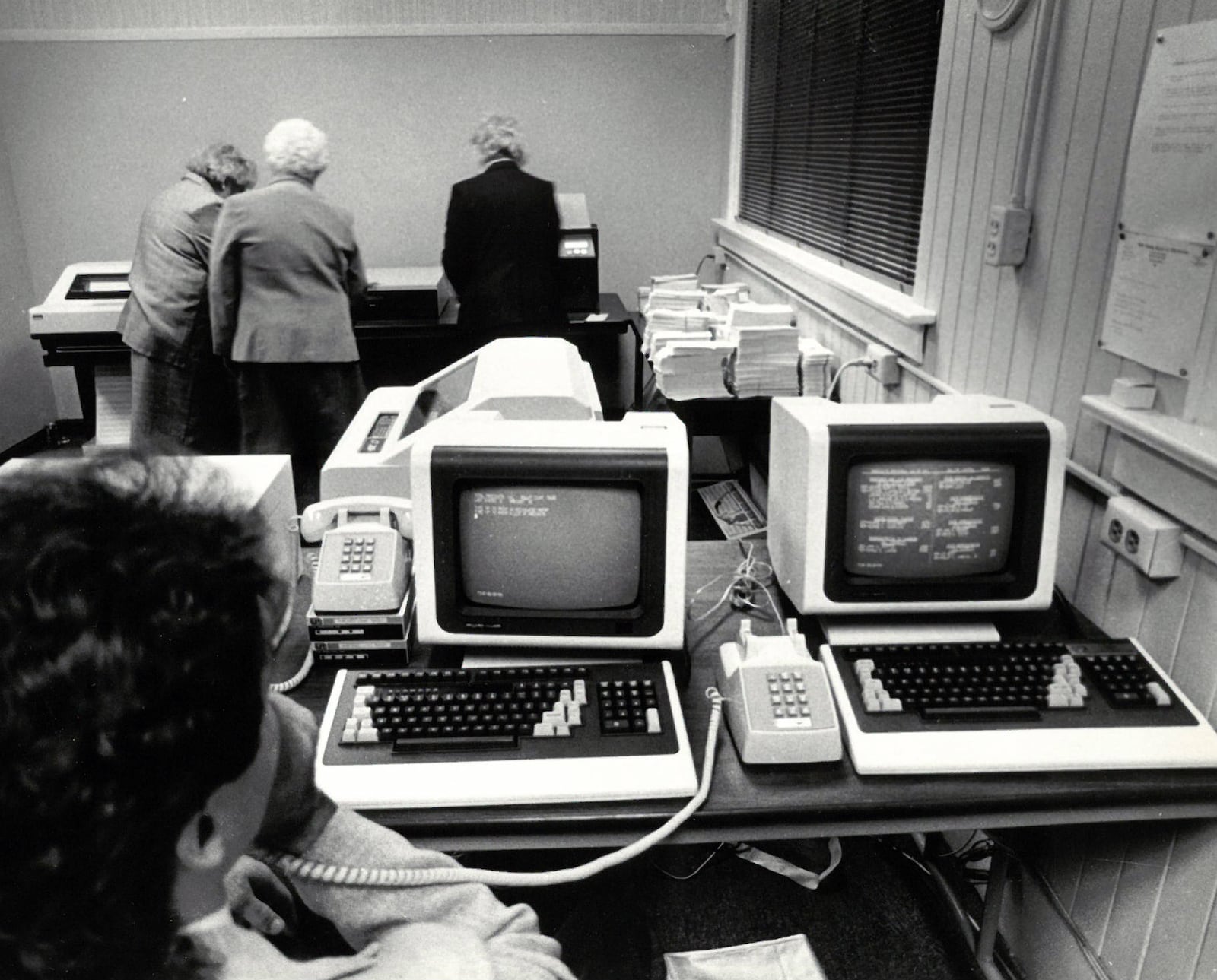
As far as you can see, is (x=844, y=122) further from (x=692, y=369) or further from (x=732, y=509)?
(x=732, y=509)

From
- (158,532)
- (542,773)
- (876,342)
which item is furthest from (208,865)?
(876,342)

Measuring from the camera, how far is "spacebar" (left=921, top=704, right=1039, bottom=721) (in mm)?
1193

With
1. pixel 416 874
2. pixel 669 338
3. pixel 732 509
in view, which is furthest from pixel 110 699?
pixel 669 338

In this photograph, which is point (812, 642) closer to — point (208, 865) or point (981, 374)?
point (981, 374)

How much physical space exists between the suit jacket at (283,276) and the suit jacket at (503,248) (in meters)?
0.45

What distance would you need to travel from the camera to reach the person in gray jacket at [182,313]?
3398 mm

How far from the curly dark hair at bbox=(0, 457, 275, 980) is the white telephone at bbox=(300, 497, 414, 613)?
0.84 metres

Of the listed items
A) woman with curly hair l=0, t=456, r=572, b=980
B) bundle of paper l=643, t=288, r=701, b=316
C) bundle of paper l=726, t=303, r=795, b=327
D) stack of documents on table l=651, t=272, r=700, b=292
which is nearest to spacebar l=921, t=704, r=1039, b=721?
woman with curly hair l=0, t=456, r=572, b=980

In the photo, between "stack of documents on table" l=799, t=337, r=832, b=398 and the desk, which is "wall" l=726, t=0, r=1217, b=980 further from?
the desk

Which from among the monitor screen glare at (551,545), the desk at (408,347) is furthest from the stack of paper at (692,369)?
the monitor screen glare at (551,545)

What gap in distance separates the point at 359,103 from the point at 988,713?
4.30 metres

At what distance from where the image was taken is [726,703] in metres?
1.24

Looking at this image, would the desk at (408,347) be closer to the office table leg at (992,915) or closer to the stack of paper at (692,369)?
the stack of paper at (692,369)

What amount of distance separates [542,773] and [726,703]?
27cm
